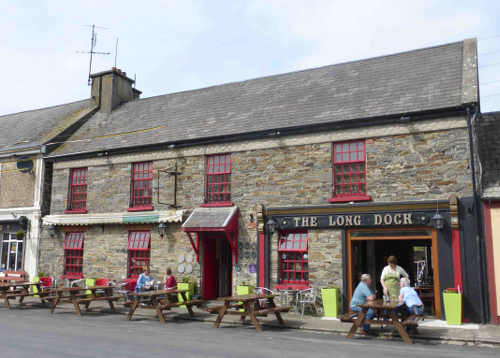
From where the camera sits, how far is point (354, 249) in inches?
534

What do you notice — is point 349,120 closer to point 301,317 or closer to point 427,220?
point 427,220

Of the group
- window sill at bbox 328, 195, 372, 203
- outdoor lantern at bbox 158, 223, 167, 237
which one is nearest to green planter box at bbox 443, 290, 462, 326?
window sill at bbox 328, 195, 372, 203

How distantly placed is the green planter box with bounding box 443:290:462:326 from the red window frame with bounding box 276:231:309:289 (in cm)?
394

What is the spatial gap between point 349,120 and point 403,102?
1653 millimetres

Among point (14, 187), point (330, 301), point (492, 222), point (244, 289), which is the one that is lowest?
point (330, 301)

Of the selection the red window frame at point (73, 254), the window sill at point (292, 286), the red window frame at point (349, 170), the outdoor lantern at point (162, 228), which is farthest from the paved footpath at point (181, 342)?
the red window frame at point (73, 254)

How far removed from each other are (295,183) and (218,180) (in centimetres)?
292

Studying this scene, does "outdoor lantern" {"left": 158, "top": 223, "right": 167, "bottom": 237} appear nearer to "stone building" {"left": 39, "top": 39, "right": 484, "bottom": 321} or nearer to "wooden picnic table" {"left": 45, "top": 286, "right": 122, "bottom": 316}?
"stone building" {"left": 39, "top": 39, "right": 484, "bottom": 321}

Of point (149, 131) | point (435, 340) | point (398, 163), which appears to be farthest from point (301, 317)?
point (149, 131)

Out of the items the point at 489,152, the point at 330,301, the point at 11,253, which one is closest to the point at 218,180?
the point at 330,301

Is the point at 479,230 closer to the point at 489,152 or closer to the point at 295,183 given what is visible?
the point at 489,152

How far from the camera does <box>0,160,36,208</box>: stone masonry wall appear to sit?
19.7 meters

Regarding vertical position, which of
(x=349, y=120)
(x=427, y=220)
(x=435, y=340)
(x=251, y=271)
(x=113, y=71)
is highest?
(x=113, y=71)

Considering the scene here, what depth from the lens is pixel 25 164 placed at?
19.9 metres
